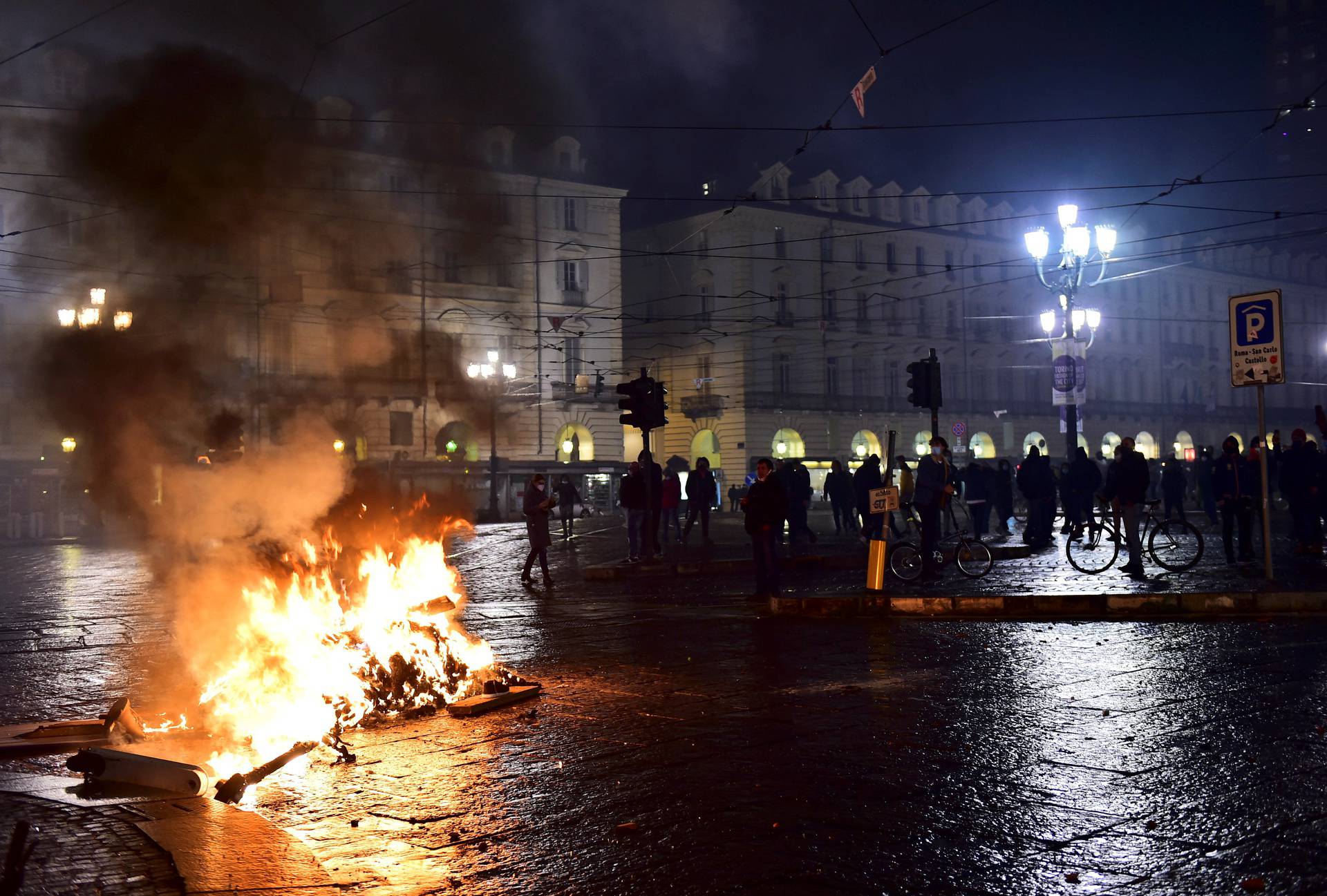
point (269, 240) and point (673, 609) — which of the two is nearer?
point (269, 240)

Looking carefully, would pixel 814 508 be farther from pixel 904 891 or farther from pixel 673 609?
pixel 904 891

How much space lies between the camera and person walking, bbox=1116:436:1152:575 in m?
13.7

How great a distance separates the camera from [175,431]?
980 centimetres

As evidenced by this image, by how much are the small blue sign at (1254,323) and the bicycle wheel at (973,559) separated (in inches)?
161

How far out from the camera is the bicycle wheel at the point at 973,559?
14578mm

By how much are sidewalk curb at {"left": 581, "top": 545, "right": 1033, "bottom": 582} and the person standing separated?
3.34m

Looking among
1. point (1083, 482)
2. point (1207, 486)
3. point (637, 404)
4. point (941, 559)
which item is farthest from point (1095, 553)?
point (1207, 486)

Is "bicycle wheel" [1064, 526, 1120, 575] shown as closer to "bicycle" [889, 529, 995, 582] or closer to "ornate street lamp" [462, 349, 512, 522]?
"bicycle" [889, 529, 995, 582]

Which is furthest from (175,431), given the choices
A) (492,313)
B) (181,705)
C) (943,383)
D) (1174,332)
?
(1174,332)

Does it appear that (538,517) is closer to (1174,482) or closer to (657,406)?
(657,406)

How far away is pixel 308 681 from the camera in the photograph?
6.69 metres

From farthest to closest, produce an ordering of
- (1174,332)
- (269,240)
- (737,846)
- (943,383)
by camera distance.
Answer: (1174,332)
(943,383)
(269,240)
(737,846)

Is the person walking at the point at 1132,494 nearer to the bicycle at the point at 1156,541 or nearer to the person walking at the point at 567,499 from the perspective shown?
the bicycle at the point at 1156,541

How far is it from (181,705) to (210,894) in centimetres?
381
